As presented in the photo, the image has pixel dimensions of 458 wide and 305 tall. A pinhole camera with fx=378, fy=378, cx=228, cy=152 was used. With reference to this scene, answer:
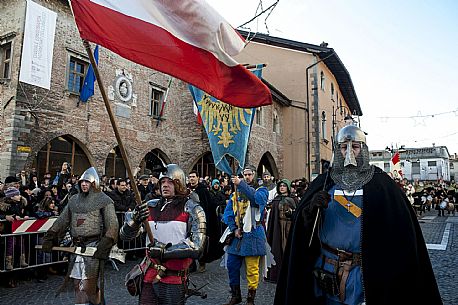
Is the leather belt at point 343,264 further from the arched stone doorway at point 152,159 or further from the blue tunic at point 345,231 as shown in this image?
the arched stone doorway at point 152,159

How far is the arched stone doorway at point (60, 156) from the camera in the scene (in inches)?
505

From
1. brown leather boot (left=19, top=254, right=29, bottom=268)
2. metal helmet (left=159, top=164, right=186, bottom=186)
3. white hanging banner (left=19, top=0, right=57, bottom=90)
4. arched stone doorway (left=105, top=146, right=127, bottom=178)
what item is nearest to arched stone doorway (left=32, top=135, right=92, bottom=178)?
arched stone doorway (left=105, top=146, right=127, bottom=178)

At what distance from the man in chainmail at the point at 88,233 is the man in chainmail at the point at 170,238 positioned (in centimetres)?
88

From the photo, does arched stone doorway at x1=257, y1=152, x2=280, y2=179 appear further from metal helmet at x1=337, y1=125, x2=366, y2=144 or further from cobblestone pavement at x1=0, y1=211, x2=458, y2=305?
metal helmet at x1=337, y1=125, x2=366, y2=144

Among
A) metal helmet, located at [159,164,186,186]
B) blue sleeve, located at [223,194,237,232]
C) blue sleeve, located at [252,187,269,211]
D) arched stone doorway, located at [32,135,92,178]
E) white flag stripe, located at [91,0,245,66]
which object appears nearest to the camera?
white flag stripe, located at [91,0,245,66]

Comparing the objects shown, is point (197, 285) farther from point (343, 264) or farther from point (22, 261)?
point (343, 264)

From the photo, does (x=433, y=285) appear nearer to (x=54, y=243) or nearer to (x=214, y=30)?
(x=214, y=30)

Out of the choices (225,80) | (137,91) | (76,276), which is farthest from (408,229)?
(137,91)

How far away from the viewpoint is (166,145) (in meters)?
18.4

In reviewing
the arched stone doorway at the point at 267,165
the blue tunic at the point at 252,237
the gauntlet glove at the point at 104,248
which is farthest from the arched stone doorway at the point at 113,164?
the gauntlet glove at the point at 104,248

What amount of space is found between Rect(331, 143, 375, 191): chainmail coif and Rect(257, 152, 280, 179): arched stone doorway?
2004cm

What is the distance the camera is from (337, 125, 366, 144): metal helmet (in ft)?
10.1

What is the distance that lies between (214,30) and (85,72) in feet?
40.4

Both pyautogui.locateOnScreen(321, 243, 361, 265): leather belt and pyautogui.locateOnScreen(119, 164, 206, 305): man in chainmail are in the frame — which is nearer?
pyautogui.locateOnScreen(321, 243, 361, 265): leather belt
